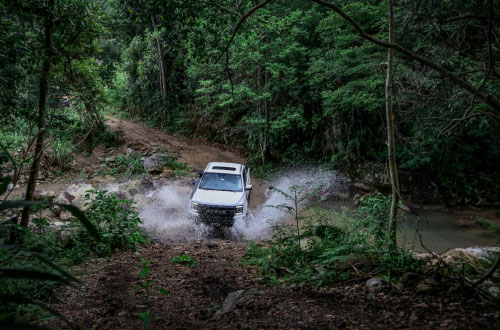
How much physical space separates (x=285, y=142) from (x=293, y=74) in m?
3.98

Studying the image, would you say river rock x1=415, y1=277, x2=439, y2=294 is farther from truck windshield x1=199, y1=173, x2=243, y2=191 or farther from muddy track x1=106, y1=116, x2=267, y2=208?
muddy track x1=106, y1=116, x2=267, y2=208

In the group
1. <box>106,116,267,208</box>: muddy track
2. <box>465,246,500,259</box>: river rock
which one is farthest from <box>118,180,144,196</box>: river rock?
<box>465,246,500,259</box>: river rock

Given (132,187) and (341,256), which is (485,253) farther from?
(132,187)

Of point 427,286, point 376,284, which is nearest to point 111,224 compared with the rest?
point 376,284

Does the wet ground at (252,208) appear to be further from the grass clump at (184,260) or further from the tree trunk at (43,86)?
the tree trunk at (43,86)

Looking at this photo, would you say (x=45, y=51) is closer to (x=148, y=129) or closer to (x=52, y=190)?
(x=52, y=190)

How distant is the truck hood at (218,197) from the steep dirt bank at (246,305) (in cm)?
338

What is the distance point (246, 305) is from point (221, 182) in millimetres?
6415

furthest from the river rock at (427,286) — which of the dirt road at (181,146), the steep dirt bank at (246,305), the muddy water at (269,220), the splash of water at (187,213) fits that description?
the dirt road at (181,146)

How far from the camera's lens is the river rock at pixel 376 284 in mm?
3885

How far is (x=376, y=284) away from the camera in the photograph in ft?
13.1

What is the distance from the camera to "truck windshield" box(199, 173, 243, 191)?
32.6ft

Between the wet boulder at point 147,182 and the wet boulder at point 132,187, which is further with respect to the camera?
the wet boulder at point 147,182

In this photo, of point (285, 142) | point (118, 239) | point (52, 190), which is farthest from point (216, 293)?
point (285, 142)
